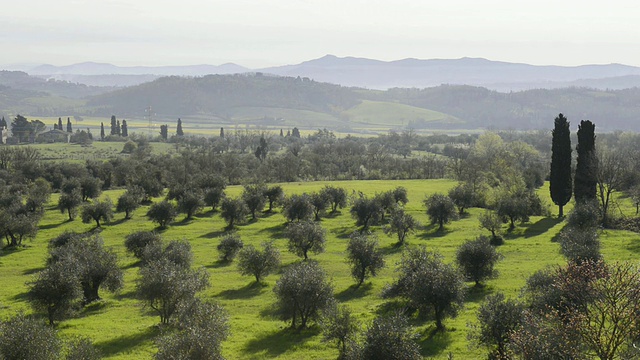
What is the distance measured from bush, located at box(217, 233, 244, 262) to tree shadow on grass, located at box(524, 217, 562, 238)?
45.2 m

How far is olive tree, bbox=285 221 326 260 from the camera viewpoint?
71.8 meters

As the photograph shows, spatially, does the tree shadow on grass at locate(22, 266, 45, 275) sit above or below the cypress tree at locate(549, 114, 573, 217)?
below

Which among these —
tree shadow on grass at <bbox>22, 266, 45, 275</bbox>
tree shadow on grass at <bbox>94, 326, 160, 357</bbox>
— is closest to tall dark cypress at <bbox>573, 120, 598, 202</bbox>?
tree shadow on grass at <bbox>94, 326, 160, 357</bbox>

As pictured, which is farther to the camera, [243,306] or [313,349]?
[243,306]

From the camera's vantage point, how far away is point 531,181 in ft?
416

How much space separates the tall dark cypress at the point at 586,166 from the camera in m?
90.6

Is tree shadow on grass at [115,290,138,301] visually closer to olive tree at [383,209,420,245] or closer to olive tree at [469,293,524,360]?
olive tree at [469,293,524,360]

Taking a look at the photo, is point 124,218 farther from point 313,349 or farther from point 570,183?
point 570,183

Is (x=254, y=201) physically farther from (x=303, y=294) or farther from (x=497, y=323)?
(x=497, y=323)

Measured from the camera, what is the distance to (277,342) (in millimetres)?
43844

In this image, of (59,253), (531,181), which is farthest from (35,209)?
(531,181)

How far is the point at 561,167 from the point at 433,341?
65113mm

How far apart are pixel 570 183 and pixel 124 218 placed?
283 ft

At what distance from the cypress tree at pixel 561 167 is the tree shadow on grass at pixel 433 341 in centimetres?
6113
